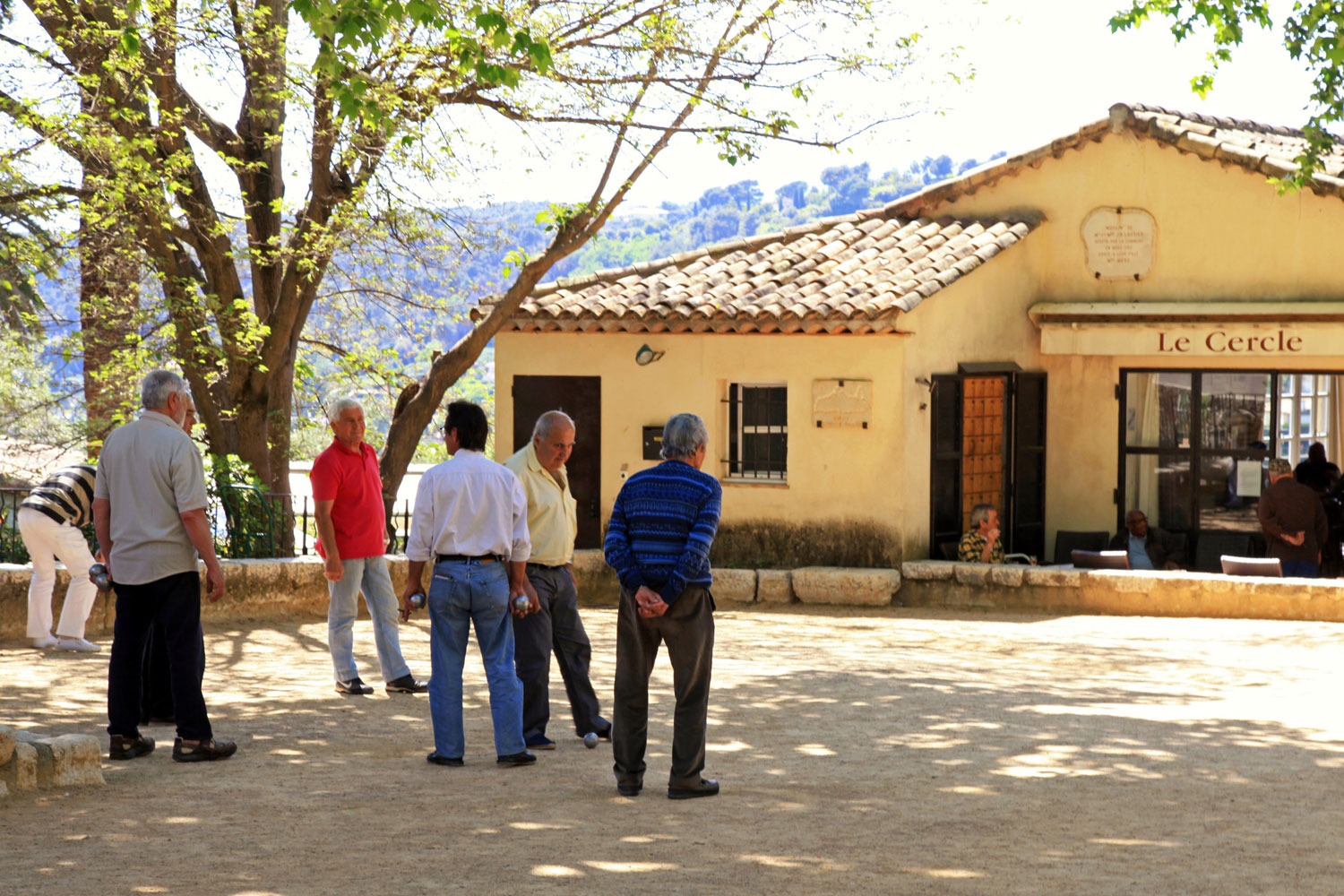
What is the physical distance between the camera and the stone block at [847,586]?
12367 millimetres

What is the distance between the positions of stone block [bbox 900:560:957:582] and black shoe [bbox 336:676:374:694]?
18.7ft

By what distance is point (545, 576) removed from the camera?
668 centimetres

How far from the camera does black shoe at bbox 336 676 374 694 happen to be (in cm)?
808

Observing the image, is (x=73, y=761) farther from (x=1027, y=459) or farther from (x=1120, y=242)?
(x=1120, y=242)

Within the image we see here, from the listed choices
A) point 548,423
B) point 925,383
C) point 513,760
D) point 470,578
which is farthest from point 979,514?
point 470,578

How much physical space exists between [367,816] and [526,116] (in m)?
9.31

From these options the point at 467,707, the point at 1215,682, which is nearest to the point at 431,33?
the point at 467,707

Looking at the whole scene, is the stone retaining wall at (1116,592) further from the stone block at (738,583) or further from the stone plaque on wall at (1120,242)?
the stone plaque on wall at (1120,242)

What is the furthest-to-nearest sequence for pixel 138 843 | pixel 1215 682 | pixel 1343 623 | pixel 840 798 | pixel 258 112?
pixel 258 112, pixel 1343 623, pixel 1215 682, pixel 840 798, pixel 138 843

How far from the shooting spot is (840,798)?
18.6 feet

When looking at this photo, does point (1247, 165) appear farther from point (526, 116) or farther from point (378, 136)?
point (378, 136)

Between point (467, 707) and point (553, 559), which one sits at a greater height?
point (553, 559)

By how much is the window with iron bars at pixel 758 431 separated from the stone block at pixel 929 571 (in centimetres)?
145

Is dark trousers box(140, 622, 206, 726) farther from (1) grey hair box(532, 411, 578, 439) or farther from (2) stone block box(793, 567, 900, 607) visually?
(2) stone block box(793, 567, 900, 607)
